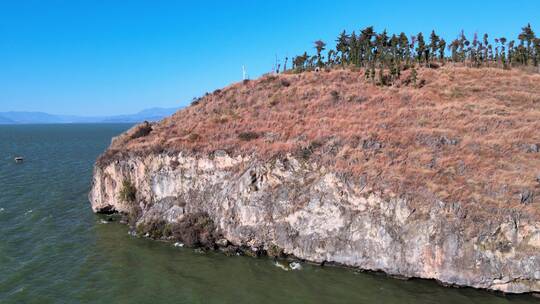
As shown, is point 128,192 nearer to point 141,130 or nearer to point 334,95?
point 141,130

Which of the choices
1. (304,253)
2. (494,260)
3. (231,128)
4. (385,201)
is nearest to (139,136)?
(231,128)

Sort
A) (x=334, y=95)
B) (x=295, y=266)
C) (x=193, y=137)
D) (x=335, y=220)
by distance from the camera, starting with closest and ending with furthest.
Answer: (x=295, y=266) → (x=335, y=220) → (x=193, y=137) → (x=334, y=95)

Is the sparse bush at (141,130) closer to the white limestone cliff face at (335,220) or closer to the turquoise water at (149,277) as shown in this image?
the white limestone cliff face at (335,220)

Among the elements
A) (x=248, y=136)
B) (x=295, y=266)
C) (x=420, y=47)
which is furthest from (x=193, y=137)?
(x=420, y=47)

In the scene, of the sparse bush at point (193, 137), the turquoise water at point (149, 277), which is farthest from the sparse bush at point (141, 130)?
the turquoise water at point (149, 277)

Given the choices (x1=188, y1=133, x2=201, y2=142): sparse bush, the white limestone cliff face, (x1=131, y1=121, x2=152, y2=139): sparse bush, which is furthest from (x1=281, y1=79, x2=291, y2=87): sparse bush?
the white limestone cliff face

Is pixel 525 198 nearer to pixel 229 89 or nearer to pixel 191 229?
pixel 191 229
